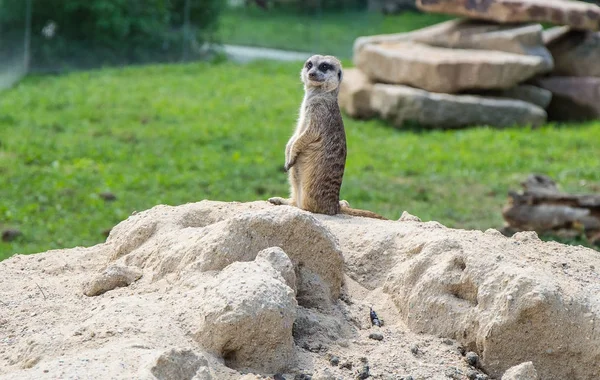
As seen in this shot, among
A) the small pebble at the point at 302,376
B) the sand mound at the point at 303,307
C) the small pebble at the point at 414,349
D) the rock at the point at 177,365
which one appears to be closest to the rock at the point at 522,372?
the sand mound at the point at 303,307

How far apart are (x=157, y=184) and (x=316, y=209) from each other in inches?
167

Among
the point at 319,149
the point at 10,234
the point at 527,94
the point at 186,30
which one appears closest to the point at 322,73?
the point at 319,149

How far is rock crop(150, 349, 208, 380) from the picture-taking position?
2885 mm

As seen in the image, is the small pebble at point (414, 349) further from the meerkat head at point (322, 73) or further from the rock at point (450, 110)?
the rock at point (450, 110)

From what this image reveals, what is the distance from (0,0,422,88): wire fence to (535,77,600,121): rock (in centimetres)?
559

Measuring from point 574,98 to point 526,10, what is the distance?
134 centimetres

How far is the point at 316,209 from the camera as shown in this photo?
5.03 m

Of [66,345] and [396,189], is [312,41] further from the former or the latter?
[66,345]

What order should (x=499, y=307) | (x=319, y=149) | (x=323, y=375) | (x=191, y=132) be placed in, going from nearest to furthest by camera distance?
(x=323, y=375), (x=499, y=307), (x=319, y=149), (x=191, y=132)

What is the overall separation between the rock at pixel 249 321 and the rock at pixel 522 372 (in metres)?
0.75

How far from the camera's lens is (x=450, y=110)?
468 inches

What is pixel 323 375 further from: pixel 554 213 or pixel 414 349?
pixel 554 213

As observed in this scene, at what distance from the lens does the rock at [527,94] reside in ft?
40.8

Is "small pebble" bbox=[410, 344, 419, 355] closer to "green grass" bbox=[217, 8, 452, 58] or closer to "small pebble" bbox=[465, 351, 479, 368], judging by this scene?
"small pebble" bbox=[465, 351, 479, 368]
